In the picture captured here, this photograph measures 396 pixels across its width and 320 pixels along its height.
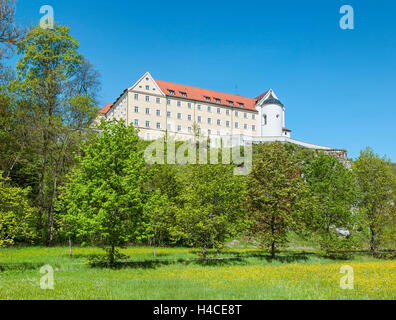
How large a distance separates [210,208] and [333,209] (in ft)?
45.2

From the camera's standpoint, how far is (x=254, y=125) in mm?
93688

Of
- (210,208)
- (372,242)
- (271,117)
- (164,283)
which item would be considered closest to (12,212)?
(164,283)

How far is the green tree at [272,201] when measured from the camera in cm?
2683

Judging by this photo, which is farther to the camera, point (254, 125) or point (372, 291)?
point (254, 125)

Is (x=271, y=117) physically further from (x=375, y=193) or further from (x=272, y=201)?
(x=272, y=201)

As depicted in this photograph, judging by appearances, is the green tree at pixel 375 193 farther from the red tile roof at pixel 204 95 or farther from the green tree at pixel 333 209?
the red tile roof at pixel 204 95

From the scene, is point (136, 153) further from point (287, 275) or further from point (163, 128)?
point (163, 128)

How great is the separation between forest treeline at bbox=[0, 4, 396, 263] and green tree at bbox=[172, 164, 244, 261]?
8cm

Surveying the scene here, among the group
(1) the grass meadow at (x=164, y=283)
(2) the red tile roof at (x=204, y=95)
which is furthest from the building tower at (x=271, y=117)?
(1) the grass meadow at (x=164, y=283)

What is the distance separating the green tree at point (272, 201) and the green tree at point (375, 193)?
912 cm

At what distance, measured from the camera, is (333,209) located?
1204 inches

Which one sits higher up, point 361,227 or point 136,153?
point 136,153

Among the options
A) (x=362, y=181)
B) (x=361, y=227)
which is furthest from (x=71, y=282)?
(x=362, y=181)
